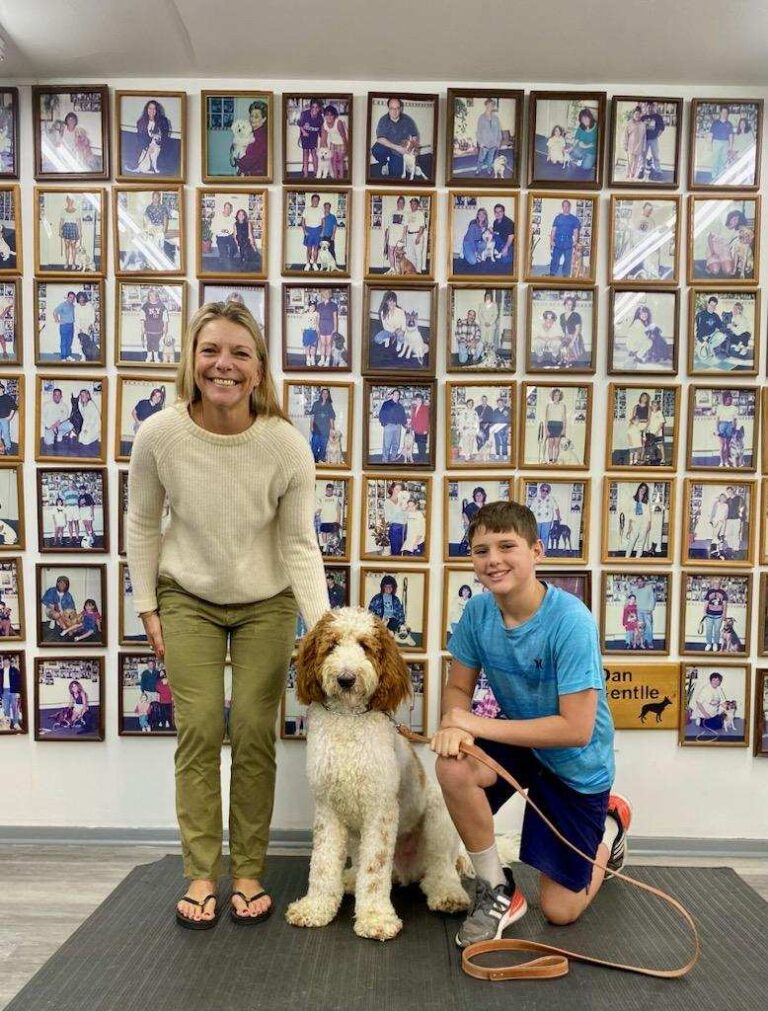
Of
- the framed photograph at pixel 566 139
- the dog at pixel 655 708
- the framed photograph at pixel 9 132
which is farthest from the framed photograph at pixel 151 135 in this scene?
the dog at pixel 655 708

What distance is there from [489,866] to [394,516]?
111 centimetres

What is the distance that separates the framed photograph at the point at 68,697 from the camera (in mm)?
2678

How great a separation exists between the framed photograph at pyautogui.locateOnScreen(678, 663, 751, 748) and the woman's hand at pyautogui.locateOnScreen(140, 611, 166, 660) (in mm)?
1688

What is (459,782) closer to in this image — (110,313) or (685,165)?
(110,313)

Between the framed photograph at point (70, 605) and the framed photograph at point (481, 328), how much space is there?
139cm

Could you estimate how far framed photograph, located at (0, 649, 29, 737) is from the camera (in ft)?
8.81

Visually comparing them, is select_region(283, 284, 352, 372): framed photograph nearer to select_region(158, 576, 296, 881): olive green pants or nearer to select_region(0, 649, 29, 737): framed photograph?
select_region(158, 576, 296, 881): olive green pants

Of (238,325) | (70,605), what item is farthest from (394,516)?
(70,605)

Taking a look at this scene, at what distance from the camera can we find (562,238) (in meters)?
2.62

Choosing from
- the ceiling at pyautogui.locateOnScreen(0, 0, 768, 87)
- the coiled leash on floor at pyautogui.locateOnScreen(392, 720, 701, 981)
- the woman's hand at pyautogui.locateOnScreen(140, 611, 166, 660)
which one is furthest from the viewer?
the ceiling at pyautogui.locateOnScreen(0, 0, 768, 87)

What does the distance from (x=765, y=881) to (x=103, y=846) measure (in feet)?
6.95

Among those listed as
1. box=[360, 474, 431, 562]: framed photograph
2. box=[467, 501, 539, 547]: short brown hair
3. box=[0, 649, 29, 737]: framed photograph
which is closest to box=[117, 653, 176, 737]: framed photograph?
box=[0, 649, 29, 737]: framed photograph

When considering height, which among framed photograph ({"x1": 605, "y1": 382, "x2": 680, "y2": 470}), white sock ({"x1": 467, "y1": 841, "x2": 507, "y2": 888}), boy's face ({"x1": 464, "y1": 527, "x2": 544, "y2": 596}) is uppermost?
framed photograph ({"x1": 605, "y1": 382, "x2": 680, "y2": 470})

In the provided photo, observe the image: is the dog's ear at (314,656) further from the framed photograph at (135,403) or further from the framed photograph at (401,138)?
the framed photograph at (401,138)
